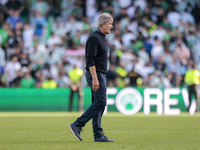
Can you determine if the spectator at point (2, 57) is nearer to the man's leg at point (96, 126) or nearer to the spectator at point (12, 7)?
the spectator at point (12, 7)

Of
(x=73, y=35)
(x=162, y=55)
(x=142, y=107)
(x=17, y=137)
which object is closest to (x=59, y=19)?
(x=73, y=35)

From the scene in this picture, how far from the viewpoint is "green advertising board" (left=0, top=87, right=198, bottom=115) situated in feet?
50.0

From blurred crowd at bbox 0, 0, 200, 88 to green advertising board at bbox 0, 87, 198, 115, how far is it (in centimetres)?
72

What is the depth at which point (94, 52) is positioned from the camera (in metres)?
6.06

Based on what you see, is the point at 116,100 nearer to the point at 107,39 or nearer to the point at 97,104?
the point at 107,39

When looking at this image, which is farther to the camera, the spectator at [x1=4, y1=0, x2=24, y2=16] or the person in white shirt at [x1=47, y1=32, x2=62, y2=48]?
the spectator at [x1=4, y1=0, x2=24, y2=16]

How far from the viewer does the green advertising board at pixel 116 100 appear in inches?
600

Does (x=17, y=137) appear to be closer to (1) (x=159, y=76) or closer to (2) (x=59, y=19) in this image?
(1) (x=159, y=76)

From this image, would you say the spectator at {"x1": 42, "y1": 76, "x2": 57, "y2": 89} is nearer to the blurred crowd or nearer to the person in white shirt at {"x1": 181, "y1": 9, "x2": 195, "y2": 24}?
the blurred crowd

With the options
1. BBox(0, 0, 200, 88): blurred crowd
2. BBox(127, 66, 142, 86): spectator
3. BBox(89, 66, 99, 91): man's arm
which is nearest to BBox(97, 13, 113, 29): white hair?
BBox(89, 66, 99, 91): man's arm

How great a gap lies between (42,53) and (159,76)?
5633mm

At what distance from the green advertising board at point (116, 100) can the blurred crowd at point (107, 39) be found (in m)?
0.72

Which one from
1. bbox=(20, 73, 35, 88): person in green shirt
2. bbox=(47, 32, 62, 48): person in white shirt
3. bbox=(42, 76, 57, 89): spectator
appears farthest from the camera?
bbox=(47, 32, 62, 48): person in white shirt

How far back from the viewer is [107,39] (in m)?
18.6
